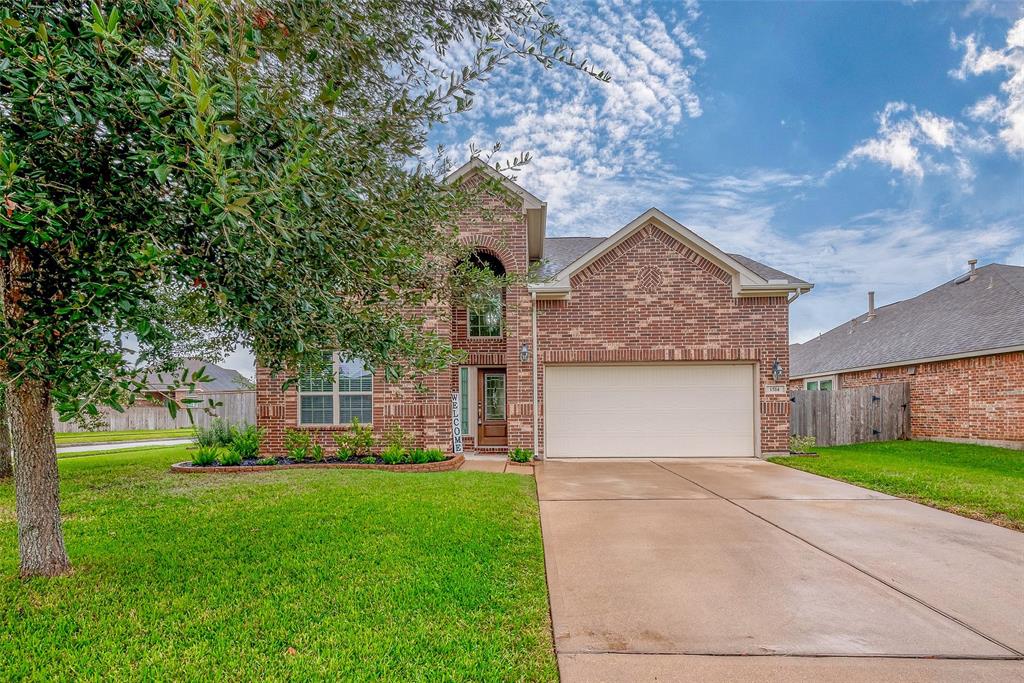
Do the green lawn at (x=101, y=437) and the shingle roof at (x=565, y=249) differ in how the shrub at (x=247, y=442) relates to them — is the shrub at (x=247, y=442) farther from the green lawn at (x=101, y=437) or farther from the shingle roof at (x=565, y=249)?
the green lawn at (x=101, y=437)

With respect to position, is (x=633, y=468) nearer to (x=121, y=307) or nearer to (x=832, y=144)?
(x=121, y=307)

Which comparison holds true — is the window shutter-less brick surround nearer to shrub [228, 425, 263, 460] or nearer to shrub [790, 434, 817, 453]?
shrub [790, 434, 817, 453]

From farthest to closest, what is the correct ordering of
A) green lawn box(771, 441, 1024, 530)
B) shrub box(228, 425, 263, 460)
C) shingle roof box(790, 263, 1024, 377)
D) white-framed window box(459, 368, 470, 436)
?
shingle roof box(790, 263, 1024, 377) → white-framed window box(459, 368, 470, 436) → shrub box(228, 425, 263, 460) → green lawn box(771, 441, 1024, 530)

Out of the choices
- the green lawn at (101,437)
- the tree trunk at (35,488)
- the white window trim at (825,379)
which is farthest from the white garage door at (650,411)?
the green lawn at (101,437)

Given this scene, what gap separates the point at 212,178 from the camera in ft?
6.82

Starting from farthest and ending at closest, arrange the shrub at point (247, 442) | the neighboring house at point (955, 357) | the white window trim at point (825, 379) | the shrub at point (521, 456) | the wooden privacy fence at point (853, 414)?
the white window trim at point (825, 379), the wooden privacy fence at point (853, 414), the neighboring house at point (955, 357), the shrub at point (521, 456), the shrub at point (247, 442)

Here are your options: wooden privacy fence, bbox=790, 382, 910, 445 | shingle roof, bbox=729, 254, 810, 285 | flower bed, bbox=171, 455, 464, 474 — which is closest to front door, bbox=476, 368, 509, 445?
flower bed, bbox=171, 455, 464, 474

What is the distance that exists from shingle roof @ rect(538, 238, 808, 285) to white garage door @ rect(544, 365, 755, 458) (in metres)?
2.35

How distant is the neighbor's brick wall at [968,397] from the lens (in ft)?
41.2

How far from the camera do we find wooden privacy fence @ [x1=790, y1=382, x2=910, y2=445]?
1418 cm

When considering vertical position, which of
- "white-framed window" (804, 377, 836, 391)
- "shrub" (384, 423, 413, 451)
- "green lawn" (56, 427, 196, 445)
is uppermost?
"white-framed window" (804, 377, 836, 391)

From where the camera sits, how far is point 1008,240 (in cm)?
1848

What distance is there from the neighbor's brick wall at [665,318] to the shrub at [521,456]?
77.9 inches

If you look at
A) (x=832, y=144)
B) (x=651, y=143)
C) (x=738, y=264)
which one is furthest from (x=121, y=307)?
(x=832, y=144)
